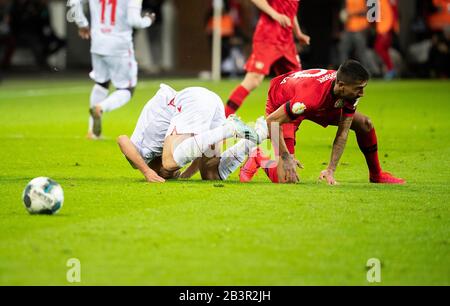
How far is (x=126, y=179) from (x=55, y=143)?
3419 millimetres

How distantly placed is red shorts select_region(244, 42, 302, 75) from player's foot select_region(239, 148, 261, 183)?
10.6 feet

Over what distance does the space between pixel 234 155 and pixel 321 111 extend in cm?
85

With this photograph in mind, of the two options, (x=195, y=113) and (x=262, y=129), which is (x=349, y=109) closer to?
(x=262, y=129)

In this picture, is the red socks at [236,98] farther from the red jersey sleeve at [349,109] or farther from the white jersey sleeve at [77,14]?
the red jersey sleeve at [349,109]

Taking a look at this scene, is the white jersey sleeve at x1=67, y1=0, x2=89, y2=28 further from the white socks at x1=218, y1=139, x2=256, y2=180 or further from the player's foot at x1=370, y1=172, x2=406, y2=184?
the player's foot at x1=370, y1=172, x2=406, y2=184

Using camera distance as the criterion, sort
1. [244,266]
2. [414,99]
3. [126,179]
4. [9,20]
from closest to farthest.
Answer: [244,266] → [126,179] → [414,99] → [9,20]

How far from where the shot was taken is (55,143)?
12773mm

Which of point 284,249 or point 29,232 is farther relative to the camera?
point 29,232

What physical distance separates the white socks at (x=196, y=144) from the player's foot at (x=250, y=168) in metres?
0.79

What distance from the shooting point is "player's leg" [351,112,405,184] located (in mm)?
9336

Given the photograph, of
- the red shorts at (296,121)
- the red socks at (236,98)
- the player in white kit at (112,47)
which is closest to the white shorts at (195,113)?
the red shorts at (296,121)

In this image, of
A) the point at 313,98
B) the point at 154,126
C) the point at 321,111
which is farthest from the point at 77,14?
the point at 313,98

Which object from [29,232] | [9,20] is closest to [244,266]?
[29,232]
